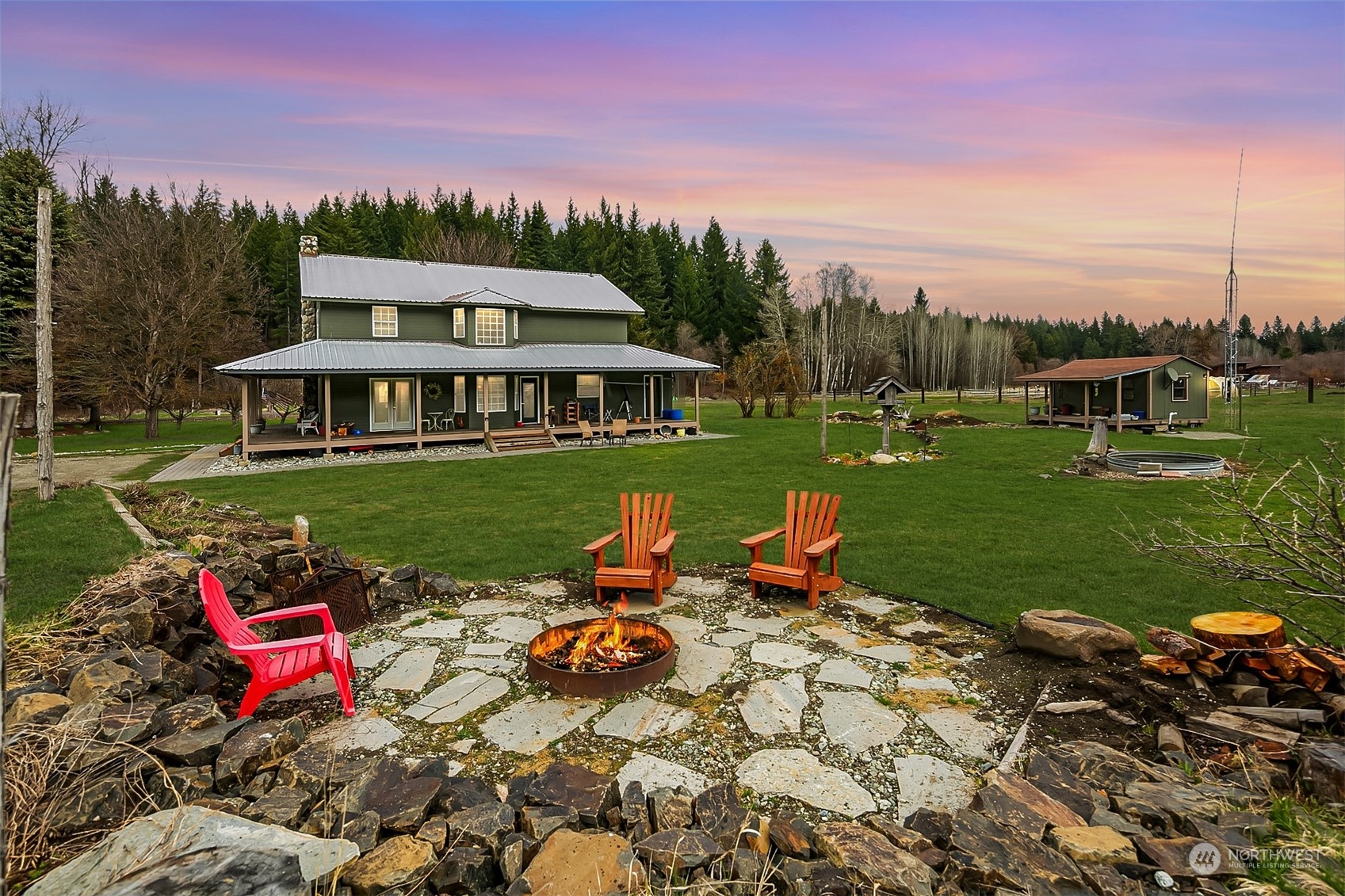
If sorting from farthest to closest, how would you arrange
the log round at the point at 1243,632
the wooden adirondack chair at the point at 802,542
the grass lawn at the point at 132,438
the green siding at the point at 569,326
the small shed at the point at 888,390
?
1. the green siding at the point at 569,326
2. the grass lawn at the point at 132,438
3. the small shed at the point at 888,390
4. the wooden adirondack chair at the point at 802,542
5. the log round at the point at 1243,632

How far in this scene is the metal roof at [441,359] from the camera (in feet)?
58.2

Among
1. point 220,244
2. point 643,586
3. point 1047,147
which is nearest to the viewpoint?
point 643,586

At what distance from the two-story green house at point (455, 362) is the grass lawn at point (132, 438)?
4.06 metres

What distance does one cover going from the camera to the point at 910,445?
19812mm

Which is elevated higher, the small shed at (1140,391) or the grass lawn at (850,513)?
the small shed at (1140,391)

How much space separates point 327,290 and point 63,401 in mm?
14665

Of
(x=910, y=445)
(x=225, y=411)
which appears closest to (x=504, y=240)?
(x=225, y=411)

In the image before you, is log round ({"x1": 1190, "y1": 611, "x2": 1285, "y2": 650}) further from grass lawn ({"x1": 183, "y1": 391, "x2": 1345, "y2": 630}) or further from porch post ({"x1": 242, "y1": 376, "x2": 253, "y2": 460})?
porch post ({"x1": 242, "y1": 376, "x2": 253, "y2": 460})

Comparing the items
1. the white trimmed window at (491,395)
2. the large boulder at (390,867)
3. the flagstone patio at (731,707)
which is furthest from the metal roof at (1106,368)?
the large boulder at (390,867)

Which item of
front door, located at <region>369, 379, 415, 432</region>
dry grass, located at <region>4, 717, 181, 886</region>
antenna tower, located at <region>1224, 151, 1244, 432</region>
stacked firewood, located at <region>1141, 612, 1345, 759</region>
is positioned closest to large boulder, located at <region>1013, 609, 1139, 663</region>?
stacked firewood, located at <region>1141, 612, 1345, 759</region>

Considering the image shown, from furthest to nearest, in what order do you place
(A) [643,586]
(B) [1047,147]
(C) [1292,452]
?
(C) [1292,452] < (B) [1047,147] < (A) [643,586]

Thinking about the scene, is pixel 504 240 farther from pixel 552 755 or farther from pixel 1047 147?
pixel 552 755

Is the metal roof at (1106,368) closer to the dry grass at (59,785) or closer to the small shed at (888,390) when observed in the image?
the small shed at (888,390)

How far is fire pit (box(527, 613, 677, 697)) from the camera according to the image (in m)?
4.16
